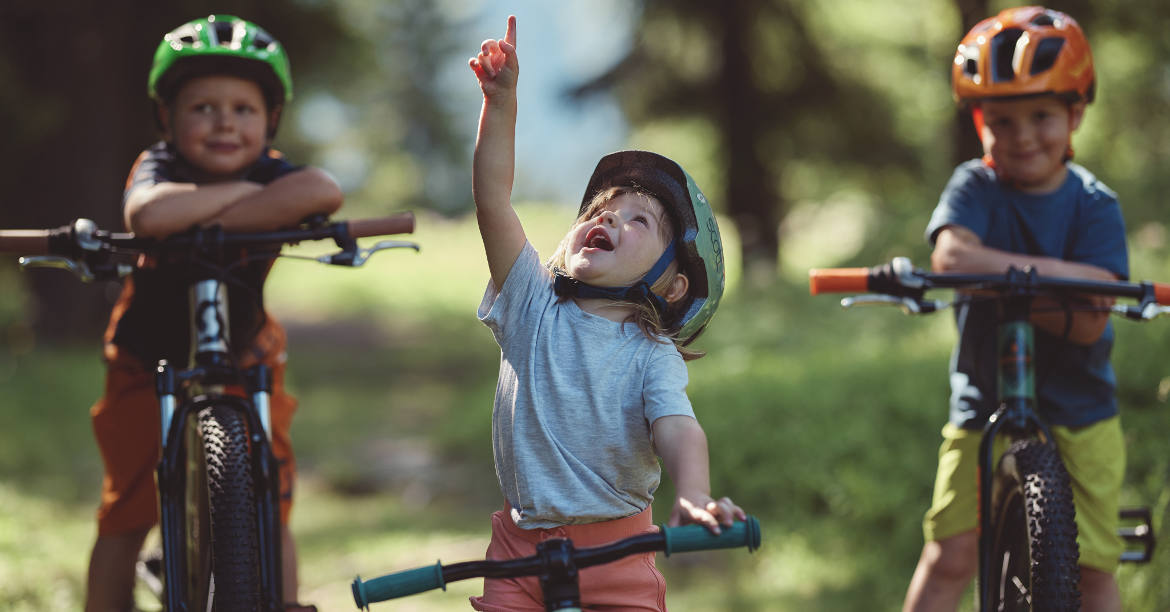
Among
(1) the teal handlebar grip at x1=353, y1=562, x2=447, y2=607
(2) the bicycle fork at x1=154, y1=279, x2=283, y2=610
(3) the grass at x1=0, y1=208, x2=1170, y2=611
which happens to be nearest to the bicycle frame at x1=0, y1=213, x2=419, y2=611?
(2) the bicycle fork at x1=154, y1=279, x2=283, y2=610

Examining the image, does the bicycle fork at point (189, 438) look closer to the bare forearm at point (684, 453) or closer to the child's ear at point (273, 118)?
the child's ear at point (273, 118)

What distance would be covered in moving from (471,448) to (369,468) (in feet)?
2.87

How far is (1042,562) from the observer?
3000 millimetres

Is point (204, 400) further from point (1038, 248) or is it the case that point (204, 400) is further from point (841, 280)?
point (1038, 248)

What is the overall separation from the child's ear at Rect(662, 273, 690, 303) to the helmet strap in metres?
0.06

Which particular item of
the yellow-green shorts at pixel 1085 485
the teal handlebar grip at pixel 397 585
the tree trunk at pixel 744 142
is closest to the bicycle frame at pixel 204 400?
the teal handlebar grip at pixel 397 585

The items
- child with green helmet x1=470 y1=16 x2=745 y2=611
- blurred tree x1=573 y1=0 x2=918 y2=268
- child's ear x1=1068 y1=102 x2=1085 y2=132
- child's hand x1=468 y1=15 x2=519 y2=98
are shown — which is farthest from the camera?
blurred tree x1=573 y1=0 x2=918 y2=268

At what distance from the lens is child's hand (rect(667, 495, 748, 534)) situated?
2.21 meters

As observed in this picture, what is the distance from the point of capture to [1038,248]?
12.7 feet

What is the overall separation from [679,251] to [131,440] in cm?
226

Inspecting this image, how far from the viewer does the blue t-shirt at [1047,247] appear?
3.83 m

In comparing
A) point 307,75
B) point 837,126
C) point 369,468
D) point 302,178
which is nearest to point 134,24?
point 307,75

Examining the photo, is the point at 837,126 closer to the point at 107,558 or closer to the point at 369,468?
the point at 369,468

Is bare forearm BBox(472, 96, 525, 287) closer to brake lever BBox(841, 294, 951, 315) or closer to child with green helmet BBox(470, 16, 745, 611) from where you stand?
child with green helmet BBox(470, 16, 745, 611)
